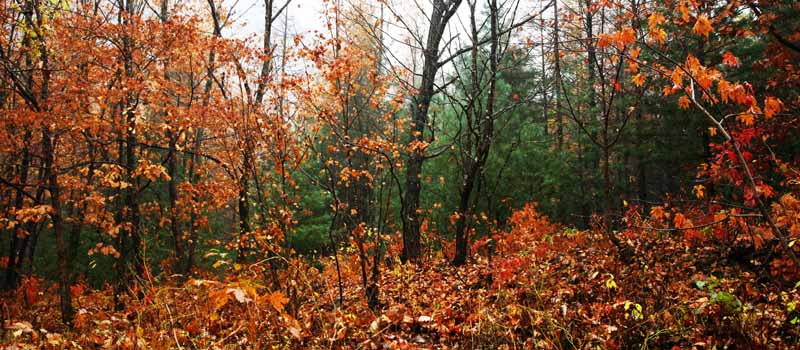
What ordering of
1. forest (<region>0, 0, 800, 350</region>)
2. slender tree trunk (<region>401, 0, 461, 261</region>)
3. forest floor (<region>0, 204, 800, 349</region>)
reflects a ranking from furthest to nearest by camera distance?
slender tree trunk (<region>401, 0, 461, 261</region>) < forest (<region>0, 0, 800, 350</region>) < forest floor (<region>0, 204, 800, 349</region>)

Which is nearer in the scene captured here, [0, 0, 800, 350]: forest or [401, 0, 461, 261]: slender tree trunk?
[0, 0, 800, 350]: forest

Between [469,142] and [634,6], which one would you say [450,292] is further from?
[634,6]

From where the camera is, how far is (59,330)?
6434 mm

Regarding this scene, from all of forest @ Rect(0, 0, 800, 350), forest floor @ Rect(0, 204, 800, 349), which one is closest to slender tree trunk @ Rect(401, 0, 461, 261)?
forest @ Rect(0, 0, 800, 350)

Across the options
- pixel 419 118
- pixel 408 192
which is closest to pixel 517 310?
pixel 408 192

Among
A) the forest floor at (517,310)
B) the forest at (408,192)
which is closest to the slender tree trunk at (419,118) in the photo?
the forest at (408,192)

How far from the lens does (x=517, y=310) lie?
14.4 feet

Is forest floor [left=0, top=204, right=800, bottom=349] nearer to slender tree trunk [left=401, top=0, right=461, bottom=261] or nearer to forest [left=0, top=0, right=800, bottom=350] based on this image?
forest [left=0, top=0, right=800, bottom=350]

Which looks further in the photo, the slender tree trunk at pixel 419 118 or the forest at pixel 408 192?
the slender tree trunk at pixel 419 118

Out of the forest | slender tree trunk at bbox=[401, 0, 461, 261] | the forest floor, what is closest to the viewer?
the forest floor

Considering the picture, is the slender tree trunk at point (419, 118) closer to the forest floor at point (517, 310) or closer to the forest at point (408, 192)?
the forest at point (408, 192)

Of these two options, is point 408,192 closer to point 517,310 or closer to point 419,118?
point 419,118

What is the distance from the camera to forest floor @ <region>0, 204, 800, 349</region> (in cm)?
349

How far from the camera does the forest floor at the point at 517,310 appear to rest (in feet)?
11.5
